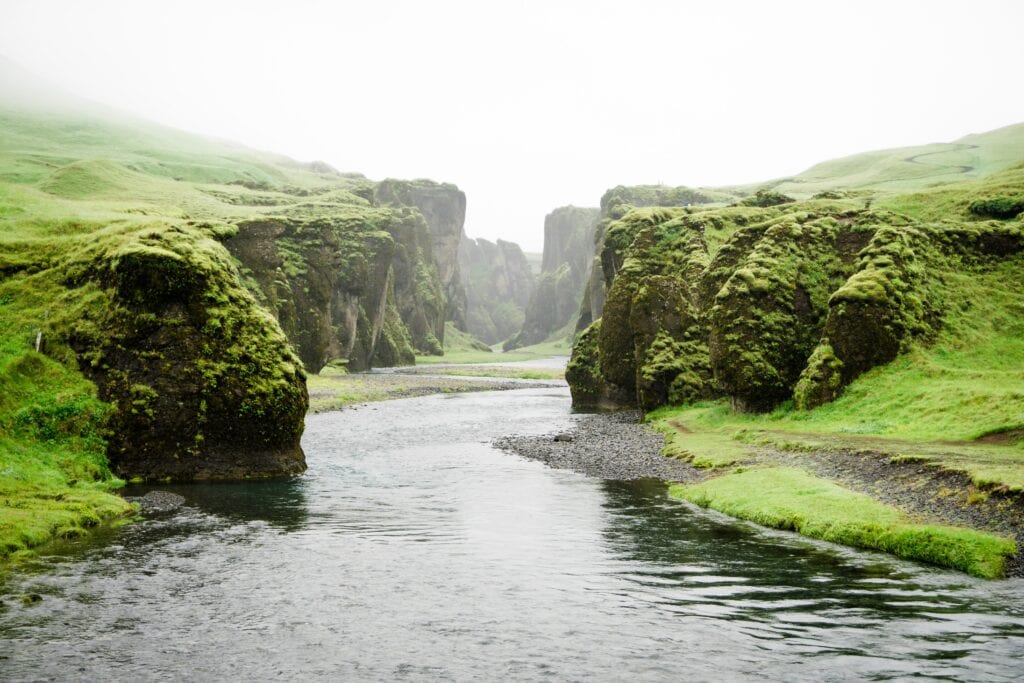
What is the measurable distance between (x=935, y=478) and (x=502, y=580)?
55.5 feet

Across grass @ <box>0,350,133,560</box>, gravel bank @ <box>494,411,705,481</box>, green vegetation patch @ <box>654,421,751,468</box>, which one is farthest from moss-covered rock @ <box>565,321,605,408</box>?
grass @ <box>0,350,133,560</box>

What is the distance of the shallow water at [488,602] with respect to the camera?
1541 centimetres

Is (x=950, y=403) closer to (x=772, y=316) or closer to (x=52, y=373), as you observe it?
(x=772, y=316)

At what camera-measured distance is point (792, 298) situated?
5128 cm

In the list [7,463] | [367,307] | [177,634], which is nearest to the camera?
[177,634]

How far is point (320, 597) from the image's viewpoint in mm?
19938

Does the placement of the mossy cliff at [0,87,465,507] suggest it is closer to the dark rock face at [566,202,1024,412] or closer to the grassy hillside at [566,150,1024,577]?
the grassy hillside at [566,150,1024,577]

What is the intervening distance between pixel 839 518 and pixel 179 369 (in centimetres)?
3032

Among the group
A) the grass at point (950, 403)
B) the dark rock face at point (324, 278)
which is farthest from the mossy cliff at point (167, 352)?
the dark rock face at point (324, 278)

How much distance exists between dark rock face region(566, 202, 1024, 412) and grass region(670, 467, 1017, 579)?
1550cm

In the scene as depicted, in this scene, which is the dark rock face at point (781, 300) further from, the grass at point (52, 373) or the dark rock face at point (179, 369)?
the grass at point (52, 373)

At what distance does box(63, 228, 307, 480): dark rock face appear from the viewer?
116ft

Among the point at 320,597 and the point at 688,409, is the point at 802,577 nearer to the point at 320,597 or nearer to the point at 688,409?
the point at 320,597

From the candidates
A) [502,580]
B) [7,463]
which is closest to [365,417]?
[7,463]
